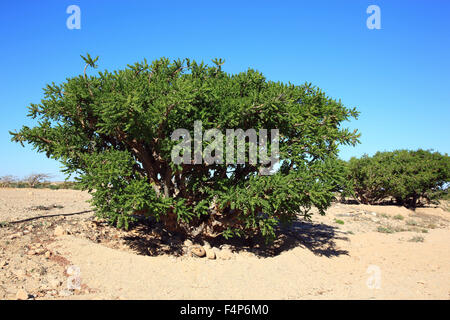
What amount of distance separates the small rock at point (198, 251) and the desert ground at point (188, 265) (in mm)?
151

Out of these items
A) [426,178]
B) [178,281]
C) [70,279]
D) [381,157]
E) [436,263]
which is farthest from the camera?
[381,157]

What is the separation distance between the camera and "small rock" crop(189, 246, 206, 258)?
413 inches

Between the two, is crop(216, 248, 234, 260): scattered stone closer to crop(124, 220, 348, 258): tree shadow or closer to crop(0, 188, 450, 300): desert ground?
crop(0, 188, 450, 300): desert ground

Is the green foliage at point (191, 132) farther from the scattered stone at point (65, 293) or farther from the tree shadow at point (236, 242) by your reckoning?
the scattered stone at point (65, 293)

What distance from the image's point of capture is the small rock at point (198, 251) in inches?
413

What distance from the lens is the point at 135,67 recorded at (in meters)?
10.1

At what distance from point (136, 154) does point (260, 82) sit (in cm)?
471

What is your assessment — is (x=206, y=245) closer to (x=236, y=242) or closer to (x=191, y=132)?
(x=236, y=242)

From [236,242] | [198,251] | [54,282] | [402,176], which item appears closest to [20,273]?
[54,282]

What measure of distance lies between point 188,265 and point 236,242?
3.29 meters

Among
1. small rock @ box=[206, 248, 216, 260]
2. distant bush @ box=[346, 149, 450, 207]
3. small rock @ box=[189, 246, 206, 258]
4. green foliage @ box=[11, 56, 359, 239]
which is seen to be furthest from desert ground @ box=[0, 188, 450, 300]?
distant bush @ box=[346, 149, 450, 207]

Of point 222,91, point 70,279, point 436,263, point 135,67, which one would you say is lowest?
point 436,263
